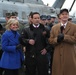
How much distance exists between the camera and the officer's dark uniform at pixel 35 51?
19.9 ft

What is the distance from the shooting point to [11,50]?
5.88 m

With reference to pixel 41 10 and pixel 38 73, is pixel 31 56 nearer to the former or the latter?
pixel 38 73

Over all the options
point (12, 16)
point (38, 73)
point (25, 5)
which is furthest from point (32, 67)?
point (25, 5)

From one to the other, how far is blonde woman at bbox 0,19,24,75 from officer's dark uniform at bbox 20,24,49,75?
0.17 m

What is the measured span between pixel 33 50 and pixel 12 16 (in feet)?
4.33

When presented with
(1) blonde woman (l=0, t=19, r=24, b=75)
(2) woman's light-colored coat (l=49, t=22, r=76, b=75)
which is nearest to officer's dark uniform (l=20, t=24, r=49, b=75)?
(1) blonde woman (l=0, t=19, r=24, b=75)

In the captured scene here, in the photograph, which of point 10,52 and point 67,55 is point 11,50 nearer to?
point 10,52

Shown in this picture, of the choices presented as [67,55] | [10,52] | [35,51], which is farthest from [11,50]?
[67,55]

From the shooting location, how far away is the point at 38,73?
6.16 m

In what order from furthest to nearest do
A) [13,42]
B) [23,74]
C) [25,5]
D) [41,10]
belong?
[41,10]
[25,5]
[23,74]
[13,42]

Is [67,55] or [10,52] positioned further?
[10,52]

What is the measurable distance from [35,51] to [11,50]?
51cm

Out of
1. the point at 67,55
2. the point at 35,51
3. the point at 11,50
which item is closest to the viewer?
the point at 67,55

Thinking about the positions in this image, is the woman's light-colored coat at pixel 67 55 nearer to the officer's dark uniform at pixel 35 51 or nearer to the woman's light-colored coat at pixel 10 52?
the officer's dark uniform at pixel 35 51
